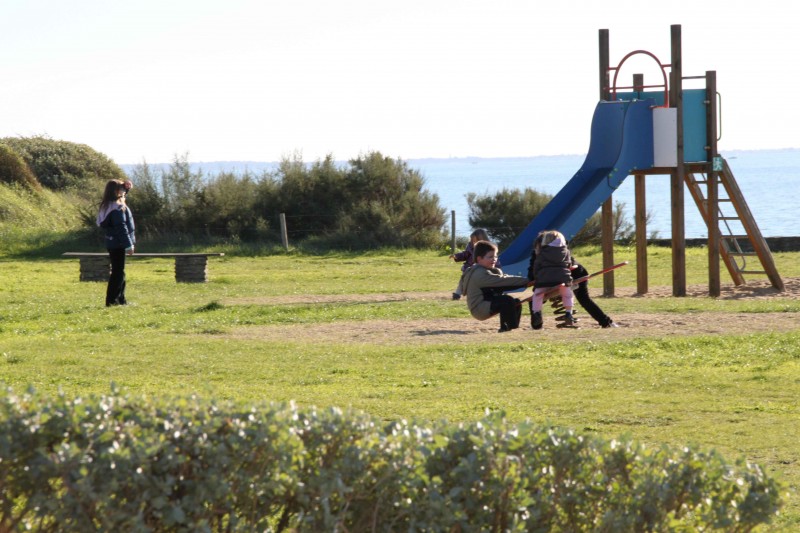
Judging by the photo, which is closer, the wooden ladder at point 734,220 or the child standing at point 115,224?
the child standing at point 115,224

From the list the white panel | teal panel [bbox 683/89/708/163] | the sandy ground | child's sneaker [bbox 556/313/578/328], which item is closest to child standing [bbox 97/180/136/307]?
the sandy ground

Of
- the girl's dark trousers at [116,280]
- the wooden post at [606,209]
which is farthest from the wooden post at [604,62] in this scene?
the girl's dark trousers at [116,280]

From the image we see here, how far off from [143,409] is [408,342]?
935 cm

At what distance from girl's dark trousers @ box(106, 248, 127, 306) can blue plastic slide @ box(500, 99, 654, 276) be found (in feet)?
20.9

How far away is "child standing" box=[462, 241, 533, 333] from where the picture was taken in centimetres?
1298

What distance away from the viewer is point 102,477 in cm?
392

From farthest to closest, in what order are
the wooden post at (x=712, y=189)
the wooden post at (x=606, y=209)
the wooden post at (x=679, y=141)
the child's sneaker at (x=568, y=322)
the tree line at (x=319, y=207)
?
the tree line at (x=319, y=207) → the wooden post at (x=606, y=209) → the wooden post at (x=712, y=189) → the wooden post at (x=679, y=141) → the child's sneaker at (x=568, y=322)

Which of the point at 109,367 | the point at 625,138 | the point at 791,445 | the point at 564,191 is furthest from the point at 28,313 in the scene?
the point at 791,445

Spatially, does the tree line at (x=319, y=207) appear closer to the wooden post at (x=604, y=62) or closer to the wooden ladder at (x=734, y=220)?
the wooden ladder at (x=734, y=220)

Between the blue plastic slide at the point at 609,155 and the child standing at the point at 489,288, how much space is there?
553 cm

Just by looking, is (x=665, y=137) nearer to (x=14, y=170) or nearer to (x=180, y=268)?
(x=180, y=268)

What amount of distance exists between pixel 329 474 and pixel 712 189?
17689mm

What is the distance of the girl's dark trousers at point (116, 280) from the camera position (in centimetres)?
1736

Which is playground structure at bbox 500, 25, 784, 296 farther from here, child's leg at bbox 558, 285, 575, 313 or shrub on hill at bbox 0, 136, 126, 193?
shrub on hill at bbox 0, 136, 126, 193
